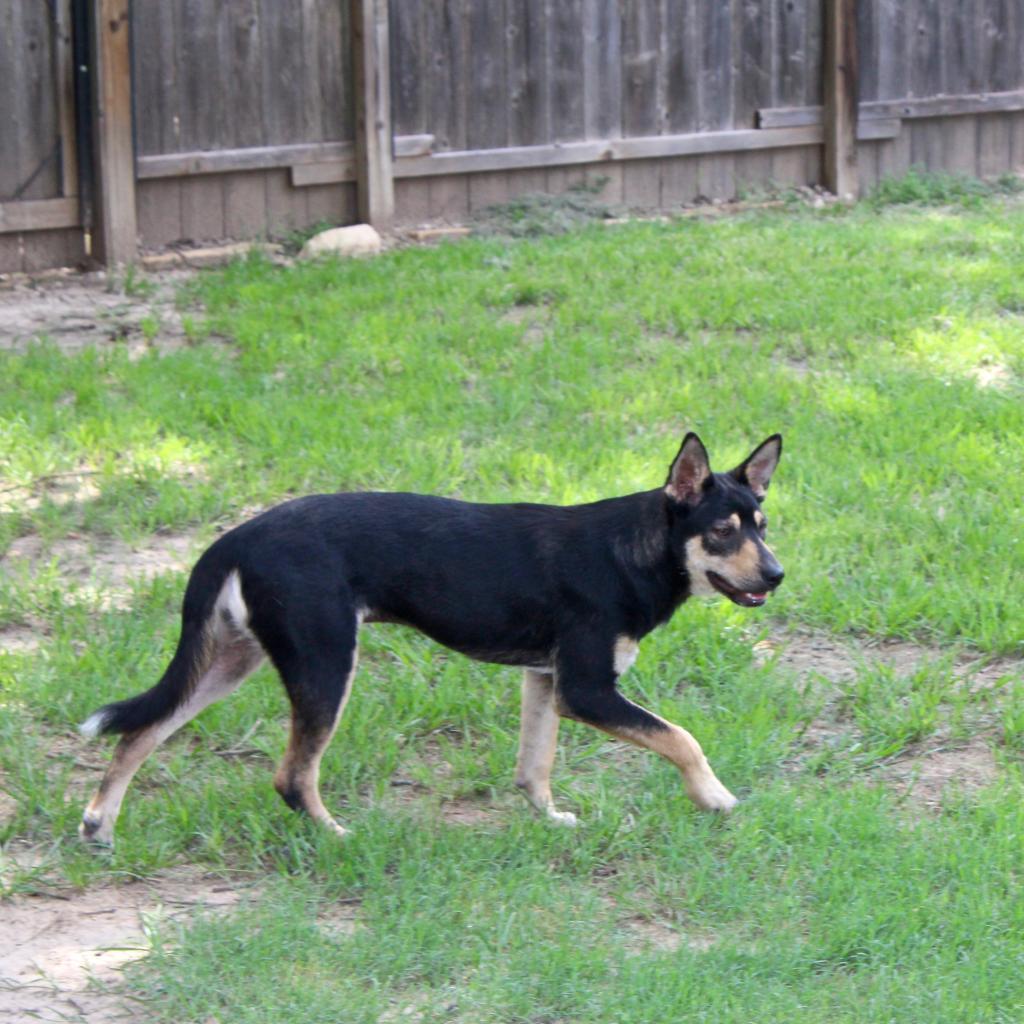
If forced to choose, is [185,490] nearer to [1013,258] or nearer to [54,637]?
[54,637]

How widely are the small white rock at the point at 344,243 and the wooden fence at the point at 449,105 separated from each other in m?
0.38

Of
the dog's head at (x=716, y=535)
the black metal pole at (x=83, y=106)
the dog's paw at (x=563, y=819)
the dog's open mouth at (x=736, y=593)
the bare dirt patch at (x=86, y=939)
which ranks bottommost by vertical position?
the bare dirt patch at (x=86, y=939)

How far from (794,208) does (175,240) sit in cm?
489

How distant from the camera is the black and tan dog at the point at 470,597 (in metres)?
4.56

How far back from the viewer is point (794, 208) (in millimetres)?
12867

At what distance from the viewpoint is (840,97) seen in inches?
523

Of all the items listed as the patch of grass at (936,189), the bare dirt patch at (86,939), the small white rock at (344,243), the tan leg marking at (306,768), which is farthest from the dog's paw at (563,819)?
the patch of grass at (936,189)

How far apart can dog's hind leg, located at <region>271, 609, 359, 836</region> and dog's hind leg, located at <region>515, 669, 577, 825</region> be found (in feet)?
2.22

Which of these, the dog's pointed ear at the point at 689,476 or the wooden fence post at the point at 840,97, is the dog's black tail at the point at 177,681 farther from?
the wooden fence post at the point at 840,97

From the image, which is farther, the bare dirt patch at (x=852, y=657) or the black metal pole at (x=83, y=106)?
the black metal pole at (x=83, y=106)

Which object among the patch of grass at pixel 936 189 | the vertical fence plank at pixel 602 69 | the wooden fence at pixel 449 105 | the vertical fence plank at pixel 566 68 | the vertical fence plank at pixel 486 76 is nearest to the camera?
the wooden fence at pixel 449 105

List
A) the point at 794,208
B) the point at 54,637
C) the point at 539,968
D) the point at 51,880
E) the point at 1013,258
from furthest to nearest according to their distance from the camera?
the point at 794,208, the point at 1013,258, the point at 54,637, the point at 51,880, the point at 539,968

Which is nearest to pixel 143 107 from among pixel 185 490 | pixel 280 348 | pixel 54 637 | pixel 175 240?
pixel 175 240

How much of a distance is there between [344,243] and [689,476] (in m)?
6.61
